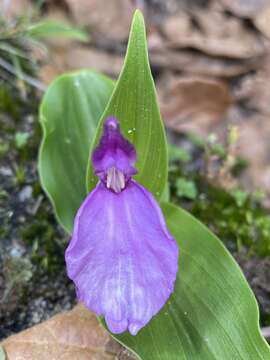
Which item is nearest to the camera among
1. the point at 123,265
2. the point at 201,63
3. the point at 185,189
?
the point at 123,265

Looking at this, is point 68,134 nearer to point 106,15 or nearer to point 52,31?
point 52,31

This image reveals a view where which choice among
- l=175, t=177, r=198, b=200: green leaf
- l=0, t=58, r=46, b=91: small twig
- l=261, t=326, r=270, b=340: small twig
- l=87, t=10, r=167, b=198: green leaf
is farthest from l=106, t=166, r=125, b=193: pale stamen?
l=0, t=58, r=46, b=91: small twig

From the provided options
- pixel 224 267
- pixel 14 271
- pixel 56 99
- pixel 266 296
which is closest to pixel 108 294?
pixel 224 267

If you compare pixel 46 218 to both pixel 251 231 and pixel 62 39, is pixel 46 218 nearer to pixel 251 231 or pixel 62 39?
pixel 251 231

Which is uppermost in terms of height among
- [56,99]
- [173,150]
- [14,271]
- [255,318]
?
[56,99]

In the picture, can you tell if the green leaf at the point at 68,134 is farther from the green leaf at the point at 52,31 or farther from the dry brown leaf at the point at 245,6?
the dry brown leaf at the point at 245,6

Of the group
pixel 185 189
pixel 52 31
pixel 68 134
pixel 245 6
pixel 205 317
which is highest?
pixel 245 6

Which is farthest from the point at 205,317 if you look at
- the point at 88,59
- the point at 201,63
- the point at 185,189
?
the point at 88,59
